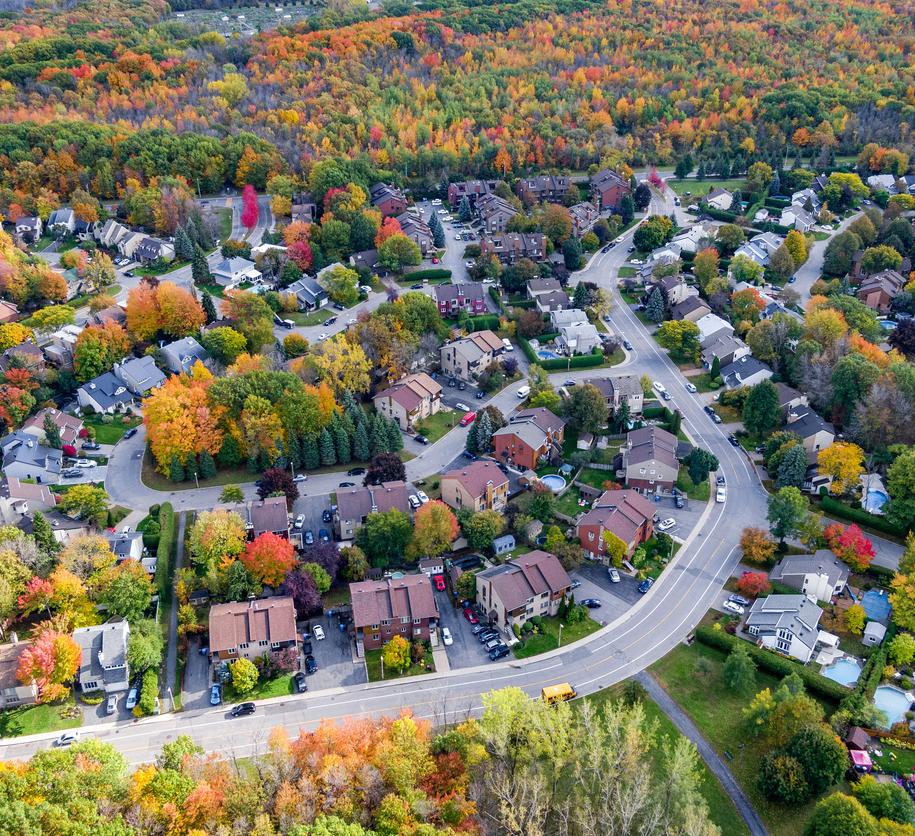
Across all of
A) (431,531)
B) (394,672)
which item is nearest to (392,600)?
(394,672)

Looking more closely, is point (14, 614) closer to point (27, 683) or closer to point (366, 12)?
point (27, 683)

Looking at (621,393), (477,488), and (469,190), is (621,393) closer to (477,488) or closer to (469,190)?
(477,488)

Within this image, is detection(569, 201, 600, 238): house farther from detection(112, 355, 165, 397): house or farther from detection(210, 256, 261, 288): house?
detection(112, 355, 165, 397): house

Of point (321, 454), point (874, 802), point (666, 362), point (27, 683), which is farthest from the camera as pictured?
point (666, 362)

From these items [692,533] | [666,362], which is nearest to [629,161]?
[666,362]

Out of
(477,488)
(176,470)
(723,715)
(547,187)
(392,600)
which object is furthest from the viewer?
(547,187)

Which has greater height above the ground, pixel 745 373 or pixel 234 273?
pixel 234 273

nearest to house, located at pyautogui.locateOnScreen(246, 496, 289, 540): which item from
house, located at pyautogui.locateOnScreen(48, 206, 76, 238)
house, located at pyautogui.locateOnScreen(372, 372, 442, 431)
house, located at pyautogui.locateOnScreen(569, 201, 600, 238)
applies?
house, located at pyautogui.locateOnScreen(372, 372, 442, 431)
